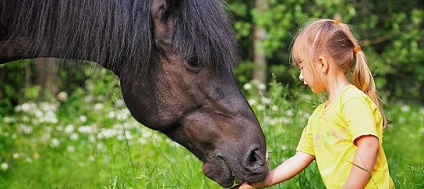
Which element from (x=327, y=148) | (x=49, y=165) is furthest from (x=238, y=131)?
(x=49, y=165)

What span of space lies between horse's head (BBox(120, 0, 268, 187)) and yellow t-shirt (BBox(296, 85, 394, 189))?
379mm

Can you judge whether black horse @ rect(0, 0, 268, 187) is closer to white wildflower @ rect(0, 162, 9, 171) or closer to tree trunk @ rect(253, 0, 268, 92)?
white wildflower @ rect(0, 162, 9, 171)

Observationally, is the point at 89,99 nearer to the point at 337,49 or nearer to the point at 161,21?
the point at 161,21

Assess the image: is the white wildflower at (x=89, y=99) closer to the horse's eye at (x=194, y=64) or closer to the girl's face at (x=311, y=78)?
the horse's eye at (x=194, y=64)

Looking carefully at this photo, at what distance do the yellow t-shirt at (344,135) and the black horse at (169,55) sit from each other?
0.35 metres

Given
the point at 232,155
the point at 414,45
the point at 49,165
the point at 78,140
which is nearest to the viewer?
the point at 232,155

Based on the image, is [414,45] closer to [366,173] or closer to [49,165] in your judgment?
[49,165]

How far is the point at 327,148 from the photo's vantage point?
297 cm

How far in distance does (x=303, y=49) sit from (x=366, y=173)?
603mm

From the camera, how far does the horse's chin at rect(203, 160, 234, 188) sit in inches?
128

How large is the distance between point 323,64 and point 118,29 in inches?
37.9

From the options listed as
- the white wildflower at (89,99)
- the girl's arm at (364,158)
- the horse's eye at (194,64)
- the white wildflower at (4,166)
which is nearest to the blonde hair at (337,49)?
the girl's arm at (364,158)

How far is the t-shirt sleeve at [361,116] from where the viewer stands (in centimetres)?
279

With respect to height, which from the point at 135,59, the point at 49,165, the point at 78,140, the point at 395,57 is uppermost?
the point at 135,59
